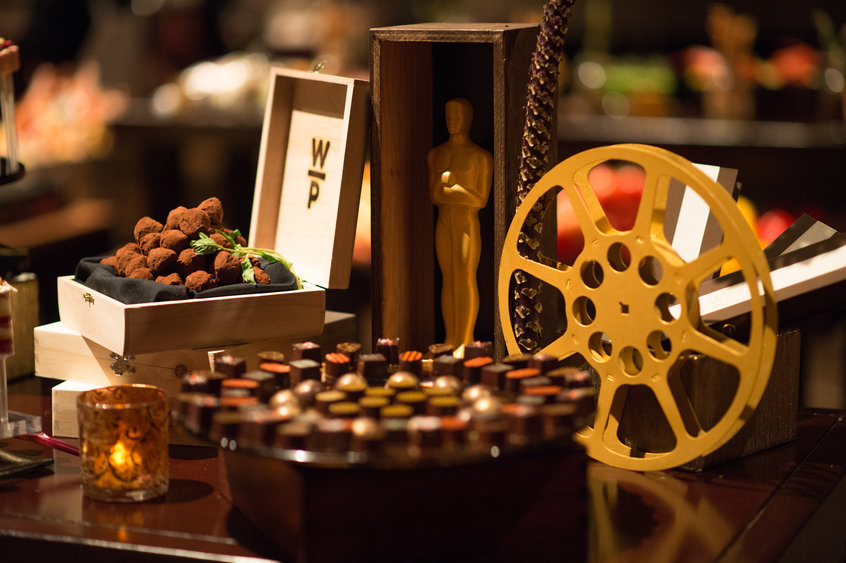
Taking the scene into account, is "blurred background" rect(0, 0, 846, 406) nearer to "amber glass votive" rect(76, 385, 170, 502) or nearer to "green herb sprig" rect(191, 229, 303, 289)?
"green herb sprig" rect(191, 229, 303, 289)

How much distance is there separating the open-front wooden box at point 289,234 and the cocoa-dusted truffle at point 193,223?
122 millimetres

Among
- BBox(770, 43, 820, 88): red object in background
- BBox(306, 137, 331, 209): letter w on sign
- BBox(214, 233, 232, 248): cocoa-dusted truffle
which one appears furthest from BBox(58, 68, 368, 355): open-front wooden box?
BBox(770, 43, 820, 88): red object in background

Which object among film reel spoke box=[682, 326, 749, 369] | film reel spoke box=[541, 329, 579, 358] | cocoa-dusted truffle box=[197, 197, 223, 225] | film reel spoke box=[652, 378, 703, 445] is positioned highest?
cocoa-dusted truffle box=[197, 197, 223, 225]

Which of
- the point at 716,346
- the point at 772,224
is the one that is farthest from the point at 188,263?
the point at 772,224

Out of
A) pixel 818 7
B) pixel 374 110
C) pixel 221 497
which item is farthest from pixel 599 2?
pixel 221 497

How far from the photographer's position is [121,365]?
1.37 meters

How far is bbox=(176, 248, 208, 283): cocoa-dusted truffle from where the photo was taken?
1.36 m

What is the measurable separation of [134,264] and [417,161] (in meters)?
0.41

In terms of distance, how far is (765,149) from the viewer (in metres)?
2.77

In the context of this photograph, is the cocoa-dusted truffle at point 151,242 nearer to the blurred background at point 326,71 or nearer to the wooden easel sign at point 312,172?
the wooden easel sign at point 312,172

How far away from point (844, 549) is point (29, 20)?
339 centimetres

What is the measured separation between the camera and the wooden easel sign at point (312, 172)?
148cm

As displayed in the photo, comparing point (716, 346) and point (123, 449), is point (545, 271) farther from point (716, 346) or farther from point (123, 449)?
point (123, 449)

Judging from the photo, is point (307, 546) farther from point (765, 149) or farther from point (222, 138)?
point (222, 138)
